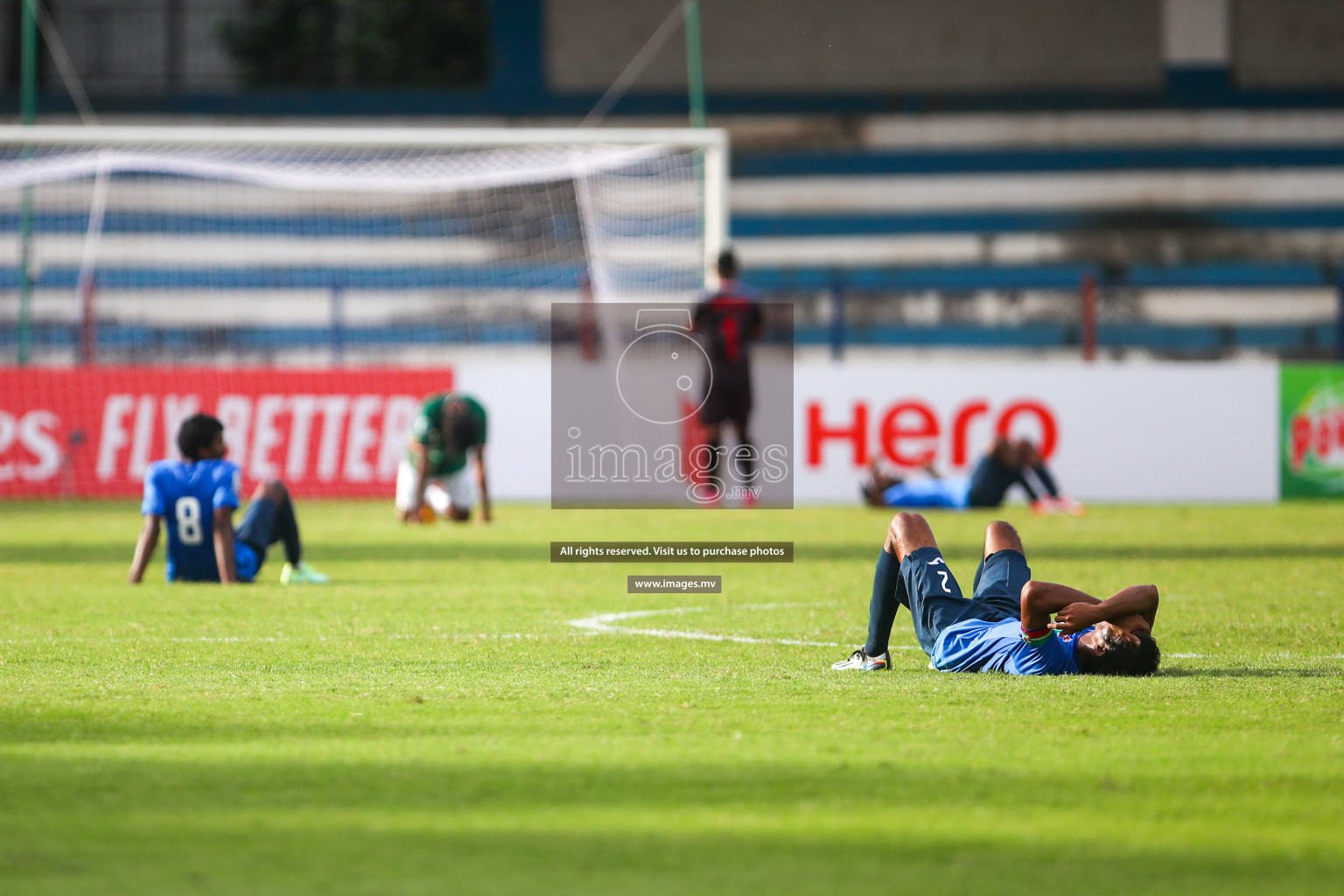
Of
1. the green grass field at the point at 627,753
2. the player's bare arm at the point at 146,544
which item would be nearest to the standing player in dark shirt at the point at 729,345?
the green grass field at the point at 627,753

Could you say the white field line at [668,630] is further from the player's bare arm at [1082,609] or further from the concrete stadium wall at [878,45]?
the concrete stadium wall at [878,45]

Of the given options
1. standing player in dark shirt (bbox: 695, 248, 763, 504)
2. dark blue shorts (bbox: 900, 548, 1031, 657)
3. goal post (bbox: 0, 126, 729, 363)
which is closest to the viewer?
dark blue shorts (bbox: 900, 548, 1031, 657)

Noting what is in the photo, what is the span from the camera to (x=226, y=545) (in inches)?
381

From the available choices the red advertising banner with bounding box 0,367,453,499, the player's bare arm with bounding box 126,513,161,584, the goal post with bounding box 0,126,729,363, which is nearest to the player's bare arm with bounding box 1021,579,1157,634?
the player's bare arm with bounding box 126,513,161,584

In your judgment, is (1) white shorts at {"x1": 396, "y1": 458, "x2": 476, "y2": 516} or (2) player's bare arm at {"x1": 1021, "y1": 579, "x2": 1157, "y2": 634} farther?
(1) white shorts at {"x1": 396, "y1": 458, "x2": 476, "y2": 516}

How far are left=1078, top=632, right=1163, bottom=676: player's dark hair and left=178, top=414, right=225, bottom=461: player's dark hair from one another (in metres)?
5.21

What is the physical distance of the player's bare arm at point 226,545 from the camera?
375 inches

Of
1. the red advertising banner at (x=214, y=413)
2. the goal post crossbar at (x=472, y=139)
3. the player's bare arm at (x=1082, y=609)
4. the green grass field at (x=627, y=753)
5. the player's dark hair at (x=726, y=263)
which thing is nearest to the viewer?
the green grass field at (x=627, y=753)

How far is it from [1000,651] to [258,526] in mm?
5086

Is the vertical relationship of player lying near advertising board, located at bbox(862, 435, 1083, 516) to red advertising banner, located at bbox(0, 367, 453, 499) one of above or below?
below

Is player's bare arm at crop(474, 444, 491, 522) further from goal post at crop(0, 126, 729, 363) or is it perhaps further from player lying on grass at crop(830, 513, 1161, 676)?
player lying on grass at crop(830, 513, 1161, 676)

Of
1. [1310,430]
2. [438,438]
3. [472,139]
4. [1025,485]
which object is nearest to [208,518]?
[438,438]
